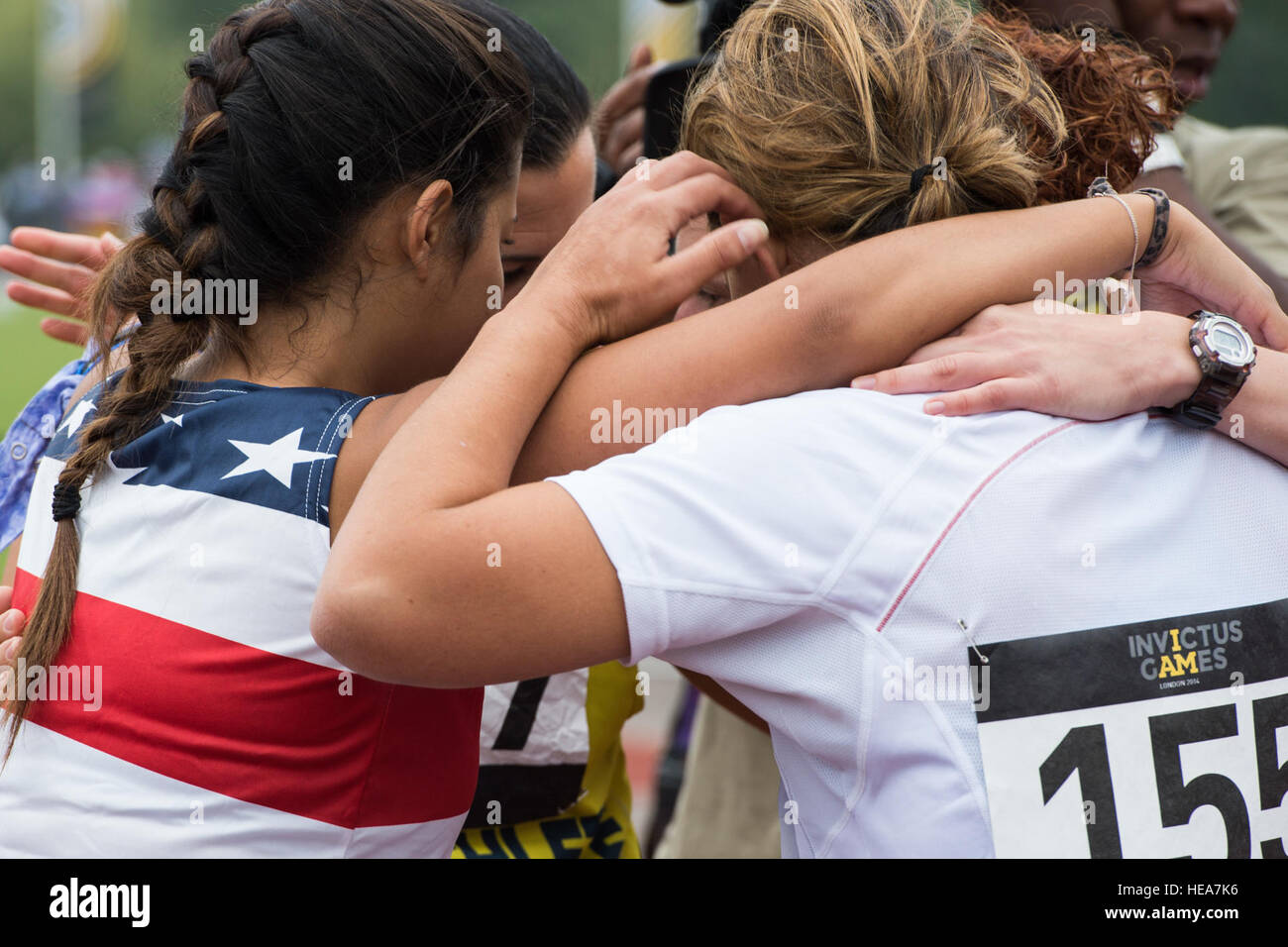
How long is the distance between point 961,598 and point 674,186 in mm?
644

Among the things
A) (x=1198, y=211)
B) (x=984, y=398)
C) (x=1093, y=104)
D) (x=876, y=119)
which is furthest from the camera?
(x=1198, y=211)

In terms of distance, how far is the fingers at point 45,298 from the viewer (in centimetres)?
A: 234

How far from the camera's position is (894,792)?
1.34m

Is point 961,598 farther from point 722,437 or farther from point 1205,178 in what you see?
point 1205,178

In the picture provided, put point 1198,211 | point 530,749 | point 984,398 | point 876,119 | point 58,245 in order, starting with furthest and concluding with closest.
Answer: point 1198,211
point 58,245
point 530,749
point 876,119
point 984,398

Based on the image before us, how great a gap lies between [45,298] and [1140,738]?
6.75 ft

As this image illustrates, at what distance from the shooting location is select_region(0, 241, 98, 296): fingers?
2285 mm

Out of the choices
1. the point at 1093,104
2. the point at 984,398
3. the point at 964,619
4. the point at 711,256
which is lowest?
the point at 964,619

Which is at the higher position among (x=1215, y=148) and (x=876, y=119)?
(x=1215, y=148)

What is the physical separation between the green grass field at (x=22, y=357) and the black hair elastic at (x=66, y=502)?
13.9 meters

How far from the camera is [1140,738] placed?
134cm

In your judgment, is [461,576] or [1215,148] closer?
[461,576]

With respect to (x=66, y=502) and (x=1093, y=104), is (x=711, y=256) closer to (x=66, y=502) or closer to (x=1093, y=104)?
(x=1093, y=104)

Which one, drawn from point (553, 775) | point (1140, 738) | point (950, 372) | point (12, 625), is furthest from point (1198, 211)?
point (12, 625)
